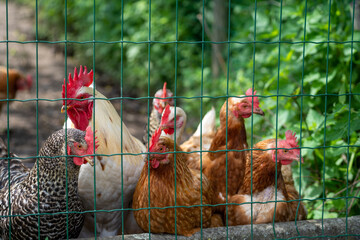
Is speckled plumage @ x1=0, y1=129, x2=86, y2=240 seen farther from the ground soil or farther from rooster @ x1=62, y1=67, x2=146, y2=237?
the ground soil

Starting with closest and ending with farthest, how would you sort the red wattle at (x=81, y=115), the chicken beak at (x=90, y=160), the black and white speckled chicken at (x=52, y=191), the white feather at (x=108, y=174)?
1. the chicken beak at (x=90, y=160)
2. the black and white speckled chicken at (x=52, y=191)
3. the white feather at (x=108, y=174)
4. the red wattle at (x=81, y=115)

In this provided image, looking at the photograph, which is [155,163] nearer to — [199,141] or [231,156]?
[231,156]

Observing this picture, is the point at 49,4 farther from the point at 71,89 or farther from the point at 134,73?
the point at 71,89

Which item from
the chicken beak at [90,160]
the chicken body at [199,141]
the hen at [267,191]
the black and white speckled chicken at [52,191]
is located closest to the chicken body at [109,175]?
the black and white speckled chicken at [52,191]

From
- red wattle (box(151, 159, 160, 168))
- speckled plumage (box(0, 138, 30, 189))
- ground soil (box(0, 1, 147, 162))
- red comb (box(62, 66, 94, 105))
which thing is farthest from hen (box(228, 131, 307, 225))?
ground soil (box(0, 1, 147, 162))

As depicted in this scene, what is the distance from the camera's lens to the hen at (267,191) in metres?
3.46

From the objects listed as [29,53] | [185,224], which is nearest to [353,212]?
[185,224]

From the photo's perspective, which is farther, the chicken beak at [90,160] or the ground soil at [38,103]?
the ground soil at [38,103]

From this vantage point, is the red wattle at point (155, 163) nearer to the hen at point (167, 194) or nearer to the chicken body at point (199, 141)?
the hen at point (167, 194)

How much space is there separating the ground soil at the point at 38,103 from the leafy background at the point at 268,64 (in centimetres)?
44

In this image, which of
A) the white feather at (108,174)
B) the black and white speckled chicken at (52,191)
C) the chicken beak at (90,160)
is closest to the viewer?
the chicken beak at (90,160)

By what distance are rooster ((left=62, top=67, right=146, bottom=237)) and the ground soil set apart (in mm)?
1762

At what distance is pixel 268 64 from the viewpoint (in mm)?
5250

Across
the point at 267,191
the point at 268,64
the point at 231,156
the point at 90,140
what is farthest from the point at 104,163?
the point at 268,64
